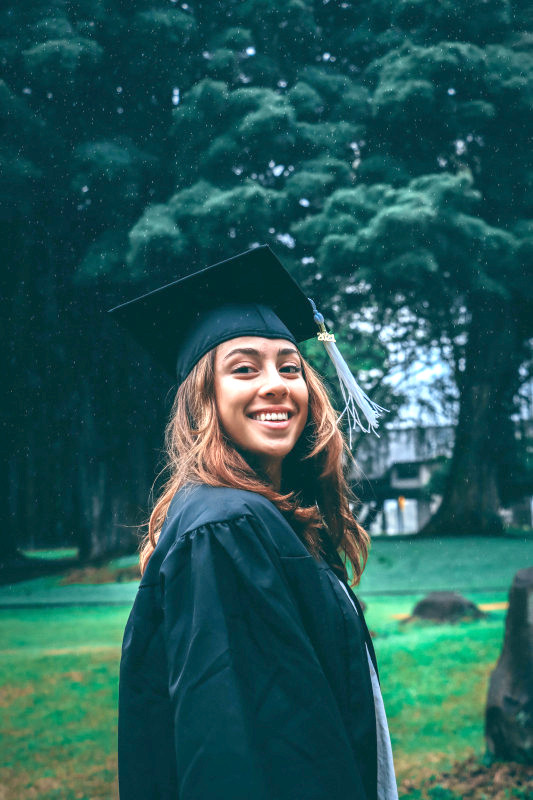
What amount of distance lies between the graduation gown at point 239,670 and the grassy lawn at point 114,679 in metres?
3.01

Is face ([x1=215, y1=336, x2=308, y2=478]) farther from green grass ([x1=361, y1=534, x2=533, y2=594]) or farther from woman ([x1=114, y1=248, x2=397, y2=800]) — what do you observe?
green grass ([x1=361, y1=534, x2=533, y2=594])

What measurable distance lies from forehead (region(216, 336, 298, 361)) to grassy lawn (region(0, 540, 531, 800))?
327 centimetres

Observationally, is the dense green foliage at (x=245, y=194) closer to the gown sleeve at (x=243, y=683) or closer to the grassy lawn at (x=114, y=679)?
the grassy lawn at (x=114, y=679)

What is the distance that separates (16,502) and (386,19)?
4.37m

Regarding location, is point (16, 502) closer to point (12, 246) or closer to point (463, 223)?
point (12, 246)

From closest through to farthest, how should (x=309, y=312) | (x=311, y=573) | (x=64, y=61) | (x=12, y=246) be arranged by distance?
(x=311, y=573), (x=309, y=312), (x=64, y=61), (x=12, y=246)

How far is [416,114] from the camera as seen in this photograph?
14.9ft

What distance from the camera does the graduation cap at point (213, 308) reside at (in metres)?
1.55

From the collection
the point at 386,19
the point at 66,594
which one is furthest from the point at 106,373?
the point at 386,19

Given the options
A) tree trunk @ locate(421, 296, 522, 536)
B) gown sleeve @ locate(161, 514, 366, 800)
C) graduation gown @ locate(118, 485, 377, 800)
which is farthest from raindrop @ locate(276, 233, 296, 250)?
gown sleeve @ locate(161, 514, 366, 800)

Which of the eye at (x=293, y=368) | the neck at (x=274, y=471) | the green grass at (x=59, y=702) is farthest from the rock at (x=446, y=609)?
the eye at (x=293, y=368)

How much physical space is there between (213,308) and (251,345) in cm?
18

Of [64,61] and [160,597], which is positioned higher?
[64,61]

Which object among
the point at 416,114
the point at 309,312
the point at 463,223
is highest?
the point at 416,114
